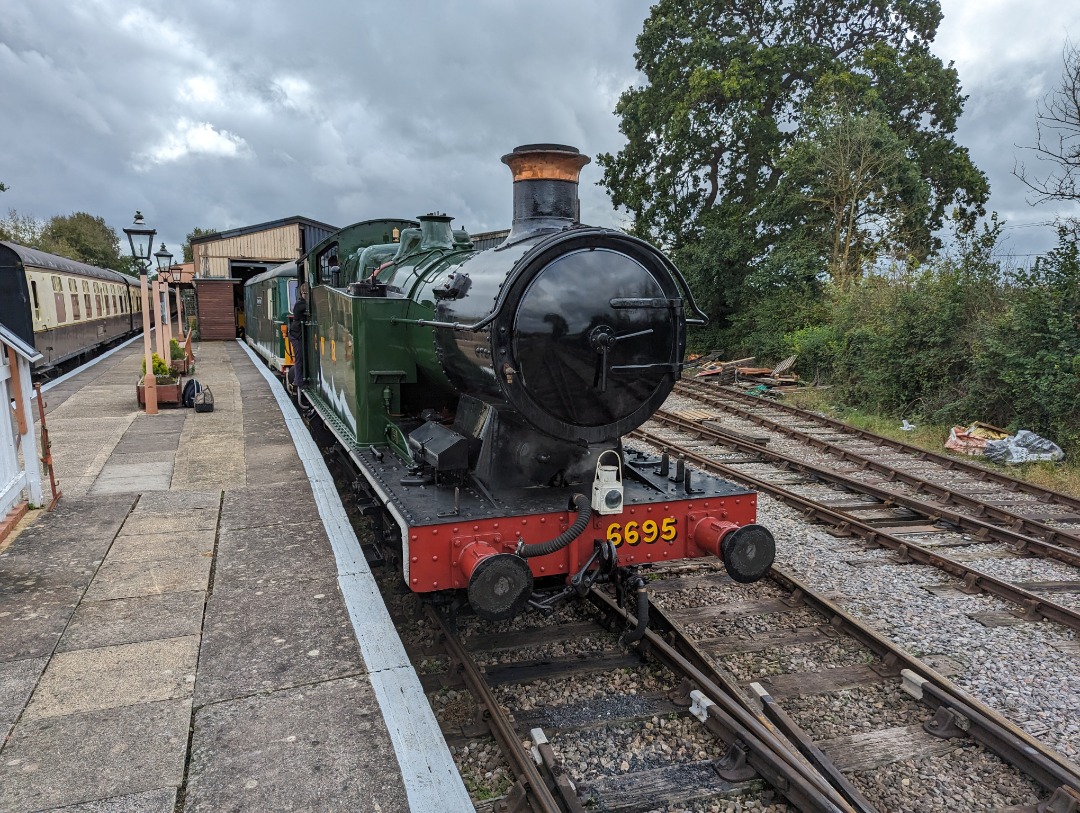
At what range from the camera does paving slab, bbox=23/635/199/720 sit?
128 inches

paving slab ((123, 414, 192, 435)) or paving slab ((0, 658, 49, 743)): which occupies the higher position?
paving slab ((123, 414, 192, 435))

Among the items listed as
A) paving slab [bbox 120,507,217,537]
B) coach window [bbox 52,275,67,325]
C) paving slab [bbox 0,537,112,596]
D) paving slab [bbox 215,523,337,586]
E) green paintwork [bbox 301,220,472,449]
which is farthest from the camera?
coach window [bbox 52,275,67,325]

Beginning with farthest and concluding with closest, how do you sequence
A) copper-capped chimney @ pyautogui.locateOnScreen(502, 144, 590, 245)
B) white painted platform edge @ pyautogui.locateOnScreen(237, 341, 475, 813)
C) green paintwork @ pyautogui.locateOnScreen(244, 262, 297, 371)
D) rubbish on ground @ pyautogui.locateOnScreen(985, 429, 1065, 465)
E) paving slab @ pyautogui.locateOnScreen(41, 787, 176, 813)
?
green paintwork @ pyautogui.locateOnScreen(244, 262, 297, 371) < rubbish on ground @ pyautogui.locateOnScreen(985, 429, 1065, 465) < copper-capped chimney @ pyautogui.locateOnScreen(502, 144, 590, 245) < white painted platform edge @ pyautogui.locateOnScreen(237, 341, 475, 813) < paving slab @ pyautogui.locateOnScreen(41, 787, 176, 813)

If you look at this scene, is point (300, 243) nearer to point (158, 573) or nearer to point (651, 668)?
point (158, 573)

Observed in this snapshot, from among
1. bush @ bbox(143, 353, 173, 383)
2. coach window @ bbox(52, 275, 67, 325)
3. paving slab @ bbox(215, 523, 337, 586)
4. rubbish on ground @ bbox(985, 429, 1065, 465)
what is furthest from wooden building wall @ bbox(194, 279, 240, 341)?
rubbish on ground @ bbox(985, 429, 1065, 465)

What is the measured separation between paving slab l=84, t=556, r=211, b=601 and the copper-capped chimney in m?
3.11

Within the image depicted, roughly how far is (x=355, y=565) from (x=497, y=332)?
7.09 feet

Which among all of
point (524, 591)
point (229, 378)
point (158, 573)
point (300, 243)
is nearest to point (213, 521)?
point (158, 573)

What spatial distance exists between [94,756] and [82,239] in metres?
62.6

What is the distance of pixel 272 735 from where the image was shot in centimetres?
304

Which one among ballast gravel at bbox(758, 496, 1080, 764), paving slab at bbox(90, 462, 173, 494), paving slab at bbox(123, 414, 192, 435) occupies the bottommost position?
ballast gravel at bbox(758, 496, 1080, 764)

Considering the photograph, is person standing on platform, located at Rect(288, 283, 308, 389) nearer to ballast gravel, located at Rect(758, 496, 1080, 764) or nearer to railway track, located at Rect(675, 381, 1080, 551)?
ballast gravel, located at Rect(758, 496, 1080, 764)

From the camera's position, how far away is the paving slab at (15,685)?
3131 mm

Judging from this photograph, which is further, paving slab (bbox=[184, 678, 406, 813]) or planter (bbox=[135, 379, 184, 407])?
planter (bbox=[135, 379, 184, 407])
